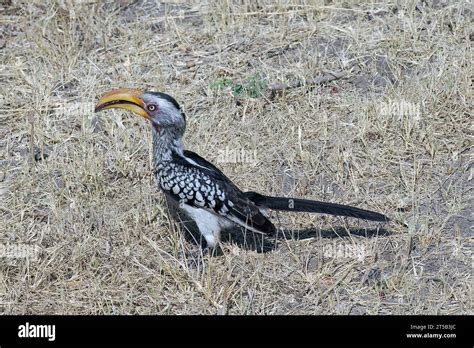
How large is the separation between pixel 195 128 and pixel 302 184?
4.02ft

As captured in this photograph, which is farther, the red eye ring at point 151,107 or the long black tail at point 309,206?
the red eye ring at point 151,107

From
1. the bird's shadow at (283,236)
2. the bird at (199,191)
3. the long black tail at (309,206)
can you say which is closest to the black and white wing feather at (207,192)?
the bird at (199,191)

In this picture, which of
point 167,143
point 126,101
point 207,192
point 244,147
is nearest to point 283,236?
point 207,192

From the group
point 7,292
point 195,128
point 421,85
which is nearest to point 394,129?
point 421,85

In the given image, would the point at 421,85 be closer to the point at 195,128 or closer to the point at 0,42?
the point at 195,128

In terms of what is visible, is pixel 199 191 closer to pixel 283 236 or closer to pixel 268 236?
pixel 268 236

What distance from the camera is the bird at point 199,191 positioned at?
6.25m

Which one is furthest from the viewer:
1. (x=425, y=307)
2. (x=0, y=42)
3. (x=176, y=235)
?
(x=0, y=42)

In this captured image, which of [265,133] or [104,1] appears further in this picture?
[104,1]

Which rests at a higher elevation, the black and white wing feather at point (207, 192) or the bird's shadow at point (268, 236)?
the black and white wing feather at point (207, 192)

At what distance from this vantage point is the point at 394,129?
24.6 feet

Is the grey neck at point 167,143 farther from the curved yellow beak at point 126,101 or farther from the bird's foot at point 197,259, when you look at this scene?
the bird's foot at point 197,259

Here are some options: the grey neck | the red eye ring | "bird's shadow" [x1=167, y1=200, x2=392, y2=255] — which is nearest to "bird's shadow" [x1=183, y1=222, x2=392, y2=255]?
"bird's shadow" [x1=167, y1=200, x2=392, y2=255]

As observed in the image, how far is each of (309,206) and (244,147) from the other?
1.37 m
